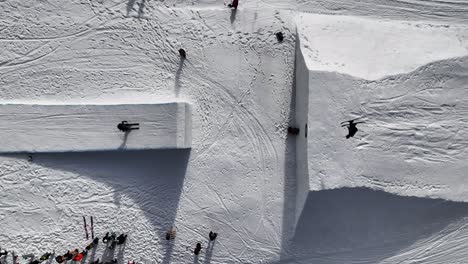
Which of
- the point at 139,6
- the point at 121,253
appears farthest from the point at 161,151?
the point at 139,6

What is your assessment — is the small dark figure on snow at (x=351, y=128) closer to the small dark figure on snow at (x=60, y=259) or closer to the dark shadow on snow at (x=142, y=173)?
the dark shadow on snow at (x=142, y=173)

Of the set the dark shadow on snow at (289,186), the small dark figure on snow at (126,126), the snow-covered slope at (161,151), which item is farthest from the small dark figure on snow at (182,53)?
the dark shadow on snow at (289,186)

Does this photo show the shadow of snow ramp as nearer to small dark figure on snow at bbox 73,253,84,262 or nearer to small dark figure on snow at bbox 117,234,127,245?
small dark figure on snow at bbox 117,234,127,245

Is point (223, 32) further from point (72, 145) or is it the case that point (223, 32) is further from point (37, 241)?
point (37, 241)

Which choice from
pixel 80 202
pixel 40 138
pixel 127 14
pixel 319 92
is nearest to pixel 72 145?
pixel 40 138

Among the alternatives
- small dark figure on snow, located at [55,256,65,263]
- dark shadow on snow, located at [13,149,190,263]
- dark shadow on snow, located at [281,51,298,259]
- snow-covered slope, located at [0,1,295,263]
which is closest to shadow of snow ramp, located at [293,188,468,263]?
dark shadow on snow, located at [281,51,298,259]

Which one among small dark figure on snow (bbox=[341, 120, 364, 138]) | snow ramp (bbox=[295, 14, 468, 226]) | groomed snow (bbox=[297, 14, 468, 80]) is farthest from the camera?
groomed snow (bbox=[297, 14, 468, 80])
